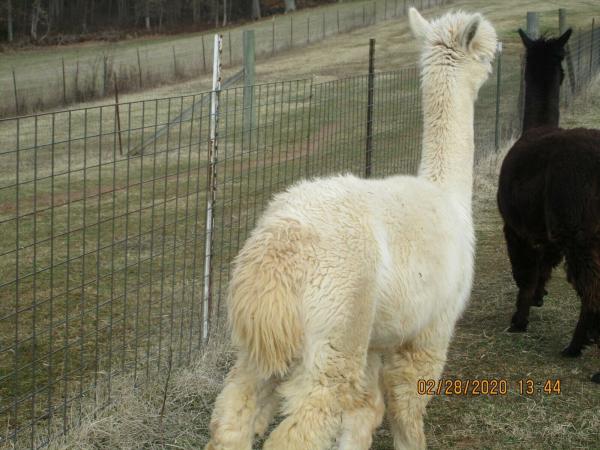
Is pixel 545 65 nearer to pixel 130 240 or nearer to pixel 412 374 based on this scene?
pixel 412 374

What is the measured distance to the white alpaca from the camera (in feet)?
9.78

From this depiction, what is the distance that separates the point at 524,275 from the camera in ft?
19.5

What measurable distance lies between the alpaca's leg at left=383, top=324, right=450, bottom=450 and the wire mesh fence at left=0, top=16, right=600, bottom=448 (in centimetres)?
146

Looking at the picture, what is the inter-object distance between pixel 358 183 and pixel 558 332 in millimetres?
3151

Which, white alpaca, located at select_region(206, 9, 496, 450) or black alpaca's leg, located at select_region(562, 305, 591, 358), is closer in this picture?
white alpaca, located at select_region(206, 9, 496, 450)

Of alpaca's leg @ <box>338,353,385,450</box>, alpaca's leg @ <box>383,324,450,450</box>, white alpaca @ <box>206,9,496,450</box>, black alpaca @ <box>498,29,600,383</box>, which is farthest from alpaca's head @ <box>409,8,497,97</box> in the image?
alpaca's leg @ <box>338,353,385,450</box>

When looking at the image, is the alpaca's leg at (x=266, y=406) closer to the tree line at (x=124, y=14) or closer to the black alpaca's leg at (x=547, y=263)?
the black alpaca's leg at (x=547, y=263)

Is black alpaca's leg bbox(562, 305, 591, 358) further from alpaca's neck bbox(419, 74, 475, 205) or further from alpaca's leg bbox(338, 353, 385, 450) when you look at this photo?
alpaca's leg bbox(338, 353, 385, 450)

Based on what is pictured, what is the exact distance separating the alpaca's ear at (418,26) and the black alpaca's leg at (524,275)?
2.08 metres

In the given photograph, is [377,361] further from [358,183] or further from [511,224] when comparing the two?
[511,224]

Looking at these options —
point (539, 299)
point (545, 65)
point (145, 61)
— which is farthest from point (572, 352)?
point (145, 61)

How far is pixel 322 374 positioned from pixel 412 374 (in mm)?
863
